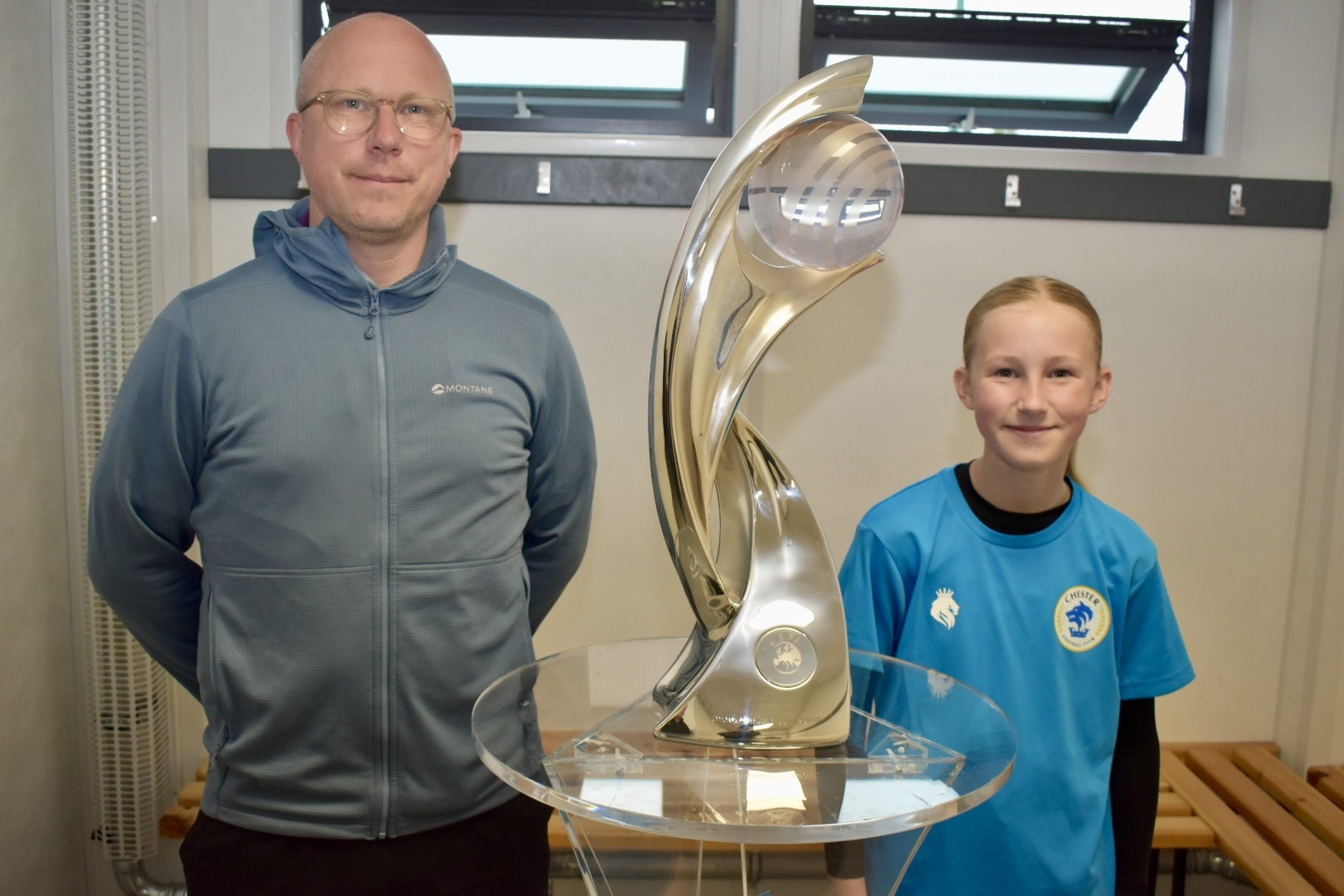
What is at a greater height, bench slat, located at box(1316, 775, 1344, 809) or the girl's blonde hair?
the girl's blonde hair

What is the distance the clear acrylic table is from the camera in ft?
2.01

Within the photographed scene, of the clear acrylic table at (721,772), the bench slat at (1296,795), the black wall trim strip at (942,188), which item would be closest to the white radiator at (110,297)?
the black wall trim strip at (942,188)

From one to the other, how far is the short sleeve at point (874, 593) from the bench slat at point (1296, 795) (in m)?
1.19

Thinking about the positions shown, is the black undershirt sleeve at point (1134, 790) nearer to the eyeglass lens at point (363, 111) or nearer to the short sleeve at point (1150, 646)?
the short sleeve at point (1150, 646)

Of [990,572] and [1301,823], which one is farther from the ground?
[990,572]

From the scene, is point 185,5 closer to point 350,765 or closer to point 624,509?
point 624,509

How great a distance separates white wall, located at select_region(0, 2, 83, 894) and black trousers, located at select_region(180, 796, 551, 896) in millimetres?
692

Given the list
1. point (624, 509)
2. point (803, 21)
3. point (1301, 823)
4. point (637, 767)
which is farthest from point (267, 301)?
point (1301, 823)

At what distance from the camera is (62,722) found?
70.3 inches

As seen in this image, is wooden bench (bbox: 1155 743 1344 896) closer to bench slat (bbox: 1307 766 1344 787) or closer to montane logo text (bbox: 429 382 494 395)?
bench slat (bbox: 1307 766 1344 787)

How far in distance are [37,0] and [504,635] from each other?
1355mm

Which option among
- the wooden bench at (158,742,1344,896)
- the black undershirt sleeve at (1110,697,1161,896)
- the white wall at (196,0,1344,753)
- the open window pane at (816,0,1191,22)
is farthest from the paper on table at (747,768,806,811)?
the open window pane at (816,0,1191,22)

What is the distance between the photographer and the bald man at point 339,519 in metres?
1.11

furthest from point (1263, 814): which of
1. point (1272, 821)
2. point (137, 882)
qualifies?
point (137, 882)
